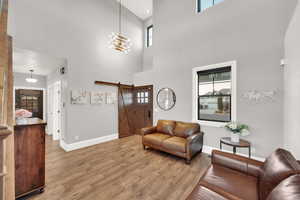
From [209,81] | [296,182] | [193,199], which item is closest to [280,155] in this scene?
[296,182]

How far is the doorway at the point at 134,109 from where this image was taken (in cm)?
476

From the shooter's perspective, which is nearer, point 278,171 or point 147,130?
point 278,171

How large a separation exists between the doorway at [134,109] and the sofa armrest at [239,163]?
10.3 ft

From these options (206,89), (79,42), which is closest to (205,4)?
(206,89)

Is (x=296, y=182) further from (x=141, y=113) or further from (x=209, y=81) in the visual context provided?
(x=141, y=113)

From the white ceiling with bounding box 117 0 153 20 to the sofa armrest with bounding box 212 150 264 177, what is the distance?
19.6ft

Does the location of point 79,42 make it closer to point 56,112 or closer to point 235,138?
point 56,112

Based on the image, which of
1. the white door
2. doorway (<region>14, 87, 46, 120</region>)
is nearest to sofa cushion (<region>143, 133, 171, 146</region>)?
the white door

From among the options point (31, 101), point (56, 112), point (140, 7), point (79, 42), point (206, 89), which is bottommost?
point (56, 112)

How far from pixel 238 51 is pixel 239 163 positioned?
2529 mm

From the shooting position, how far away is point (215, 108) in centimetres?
325

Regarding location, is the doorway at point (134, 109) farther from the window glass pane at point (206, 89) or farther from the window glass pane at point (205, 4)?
the window glass pane at point (205, 4)

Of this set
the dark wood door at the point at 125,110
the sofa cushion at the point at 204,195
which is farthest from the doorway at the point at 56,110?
the sofa cushion at the point at 204,195

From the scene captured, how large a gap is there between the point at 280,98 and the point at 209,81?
1.43 meters
